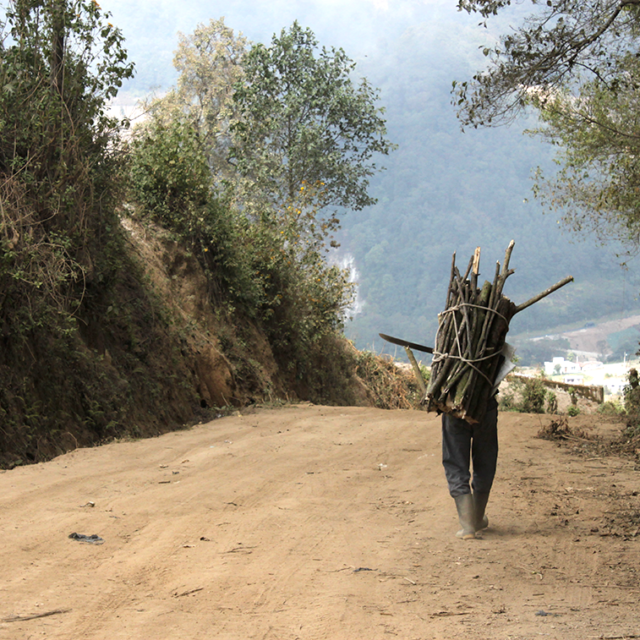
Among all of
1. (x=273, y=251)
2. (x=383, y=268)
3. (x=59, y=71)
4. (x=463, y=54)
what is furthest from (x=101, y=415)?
(x=463, y=54)

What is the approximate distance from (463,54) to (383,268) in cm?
7431

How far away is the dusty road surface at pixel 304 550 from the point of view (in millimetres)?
3346

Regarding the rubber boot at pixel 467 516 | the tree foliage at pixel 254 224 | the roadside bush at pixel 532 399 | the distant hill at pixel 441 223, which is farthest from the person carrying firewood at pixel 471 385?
the distant hill at pixel 441 223

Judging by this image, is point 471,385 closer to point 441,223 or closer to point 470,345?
point 470,345

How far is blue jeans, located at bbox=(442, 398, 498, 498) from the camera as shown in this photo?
5.02 metres

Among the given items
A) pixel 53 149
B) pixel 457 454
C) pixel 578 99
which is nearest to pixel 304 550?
pixel 457 454

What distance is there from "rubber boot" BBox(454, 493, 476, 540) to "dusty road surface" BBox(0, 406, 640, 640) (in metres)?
0.10

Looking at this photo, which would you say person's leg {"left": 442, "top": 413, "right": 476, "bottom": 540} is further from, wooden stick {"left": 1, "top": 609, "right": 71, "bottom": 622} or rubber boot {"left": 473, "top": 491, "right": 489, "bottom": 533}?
wooden stick {"left": 1, "top": 609, "right": 71, "bottom": 622}

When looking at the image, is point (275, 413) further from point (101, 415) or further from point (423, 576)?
point (423, 576)

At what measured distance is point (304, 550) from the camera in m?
4.50

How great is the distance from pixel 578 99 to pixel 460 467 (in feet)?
34.5

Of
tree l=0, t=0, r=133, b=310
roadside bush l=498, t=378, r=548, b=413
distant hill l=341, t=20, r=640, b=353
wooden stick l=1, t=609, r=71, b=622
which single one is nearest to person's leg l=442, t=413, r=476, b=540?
wooden stick l=1, t=609, r=71, b=622

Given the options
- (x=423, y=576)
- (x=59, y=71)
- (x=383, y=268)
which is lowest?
(x=423, y=576)

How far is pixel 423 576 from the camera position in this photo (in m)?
4.10
